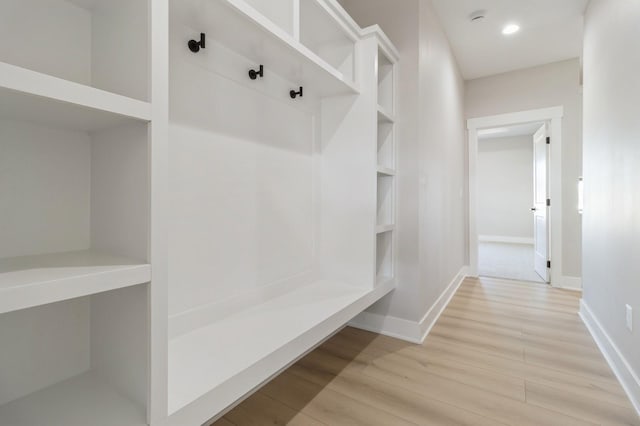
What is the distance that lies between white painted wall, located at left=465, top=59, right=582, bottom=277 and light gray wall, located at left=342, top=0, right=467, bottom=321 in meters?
1.84

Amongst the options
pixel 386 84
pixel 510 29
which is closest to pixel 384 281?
pixel 386 84

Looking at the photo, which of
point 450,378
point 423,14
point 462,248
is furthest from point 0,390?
point 462,248

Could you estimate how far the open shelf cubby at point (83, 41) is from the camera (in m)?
0.79

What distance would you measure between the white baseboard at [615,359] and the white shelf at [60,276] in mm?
2296

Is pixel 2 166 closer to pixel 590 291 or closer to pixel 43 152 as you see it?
pixel 43 152

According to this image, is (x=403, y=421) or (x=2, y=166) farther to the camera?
(x=403, y=421)

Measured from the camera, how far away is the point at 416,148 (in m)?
2.28

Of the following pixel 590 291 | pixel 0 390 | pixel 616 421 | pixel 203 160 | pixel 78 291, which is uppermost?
pixel 203 160

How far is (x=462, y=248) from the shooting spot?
4.25 metres

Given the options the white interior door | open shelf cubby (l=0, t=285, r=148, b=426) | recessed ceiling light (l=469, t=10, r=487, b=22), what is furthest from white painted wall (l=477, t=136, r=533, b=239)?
open shelf cubby (l=0, t=285, r=148, b=426)

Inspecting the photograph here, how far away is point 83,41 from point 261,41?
2.09ft

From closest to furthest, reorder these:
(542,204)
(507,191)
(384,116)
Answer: (384,116), (542,204), (507,191)

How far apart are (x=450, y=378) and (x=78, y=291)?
1862 millimetres

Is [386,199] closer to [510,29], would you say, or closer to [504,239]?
[510,29]
